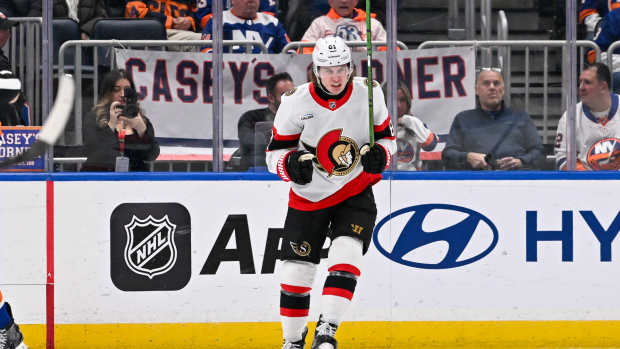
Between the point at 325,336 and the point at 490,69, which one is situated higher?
the point at 490,69

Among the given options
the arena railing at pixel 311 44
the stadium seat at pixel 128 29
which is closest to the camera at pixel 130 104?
the stadium seat at pixel 128 29

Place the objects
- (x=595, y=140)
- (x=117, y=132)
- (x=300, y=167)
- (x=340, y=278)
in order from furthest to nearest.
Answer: (x=595, y=140) → (x=117, y=132) → (x=340, y=278) → (x=300, y=167)

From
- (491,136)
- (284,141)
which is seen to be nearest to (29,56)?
(284,141)

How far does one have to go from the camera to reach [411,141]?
580 cm

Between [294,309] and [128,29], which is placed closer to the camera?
[294,309]

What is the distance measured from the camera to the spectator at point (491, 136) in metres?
5.78

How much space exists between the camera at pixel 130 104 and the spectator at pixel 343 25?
0.91m

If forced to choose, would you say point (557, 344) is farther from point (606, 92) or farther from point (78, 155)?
point (78, 155)

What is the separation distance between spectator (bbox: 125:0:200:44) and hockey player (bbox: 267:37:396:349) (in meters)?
0.96

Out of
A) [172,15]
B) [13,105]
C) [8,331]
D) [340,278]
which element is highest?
[172,15]

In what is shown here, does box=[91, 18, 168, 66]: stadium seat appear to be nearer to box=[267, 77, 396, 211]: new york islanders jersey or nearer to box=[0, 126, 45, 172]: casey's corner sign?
box=[0, 126, 45, 172]: casey's corner sign

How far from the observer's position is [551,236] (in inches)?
229

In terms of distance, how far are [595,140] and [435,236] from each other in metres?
1.00

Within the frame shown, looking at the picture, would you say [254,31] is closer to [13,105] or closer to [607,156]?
[13,105]
